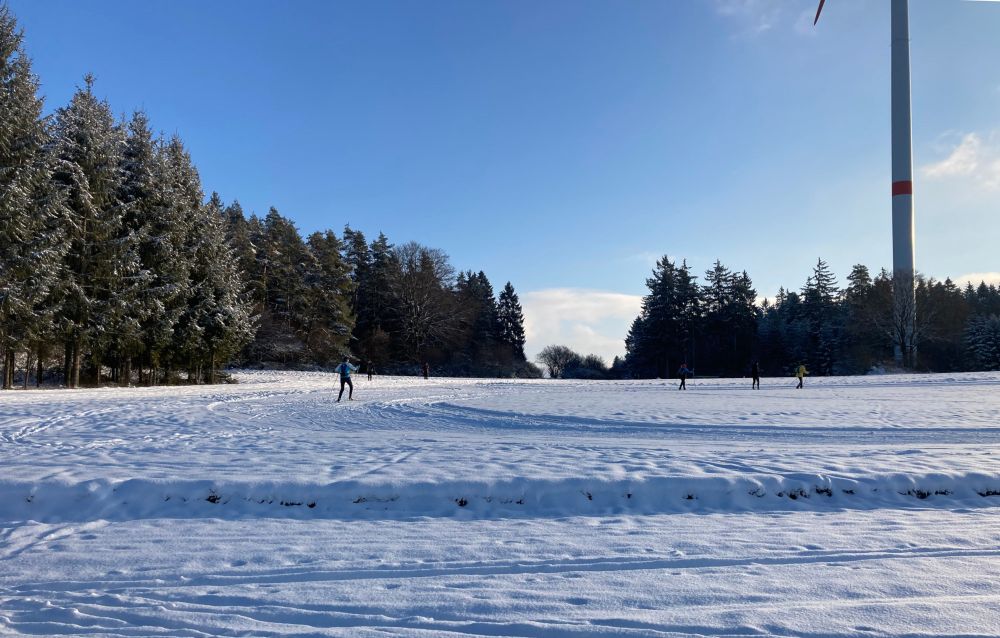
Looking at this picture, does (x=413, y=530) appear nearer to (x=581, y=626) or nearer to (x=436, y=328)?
(x=581, y=626)

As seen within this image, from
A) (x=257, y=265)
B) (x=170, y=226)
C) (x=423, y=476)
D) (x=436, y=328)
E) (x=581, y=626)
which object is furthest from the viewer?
(x=436, y=328)

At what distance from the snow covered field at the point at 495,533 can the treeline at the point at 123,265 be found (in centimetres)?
1502

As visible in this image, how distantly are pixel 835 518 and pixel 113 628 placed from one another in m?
7.01

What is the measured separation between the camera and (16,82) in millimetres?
23359

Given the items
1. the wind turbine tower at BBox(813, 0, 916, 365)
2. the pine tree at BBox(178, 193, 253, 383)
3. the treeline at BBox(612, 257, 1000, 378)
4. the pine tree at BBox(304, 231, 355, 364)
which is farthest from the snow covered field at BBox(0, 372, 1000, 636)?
→ the treeline at BBox(612, 257, 1000, 378)

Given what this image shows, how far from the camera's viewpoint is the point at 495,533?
19.9 feet

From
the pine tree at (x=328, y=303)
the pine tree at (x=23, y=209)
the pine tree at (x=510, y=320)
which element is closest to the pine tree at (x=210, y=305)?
the pine tree at (x=23, y=209)

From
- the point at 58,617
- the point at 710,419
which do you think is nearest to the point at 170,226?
the point at 710,419

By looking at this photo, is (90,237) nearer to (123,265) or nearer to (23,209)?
(123,265)

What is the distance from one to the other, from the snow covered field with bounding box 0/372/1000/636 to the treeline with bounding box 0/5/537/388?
15.0m

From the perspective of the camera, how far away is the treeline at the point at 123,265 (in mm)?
23203

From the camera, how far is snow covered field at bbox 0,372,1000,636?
158 inches

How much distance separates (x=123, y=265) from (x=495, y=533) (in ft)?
97.3

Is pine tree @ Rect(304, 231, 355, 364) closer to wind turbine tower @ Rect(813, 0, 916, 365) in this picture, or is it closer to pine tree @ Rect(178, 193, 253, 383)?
pine tree @ Rect(178, 193, 253, 383)
